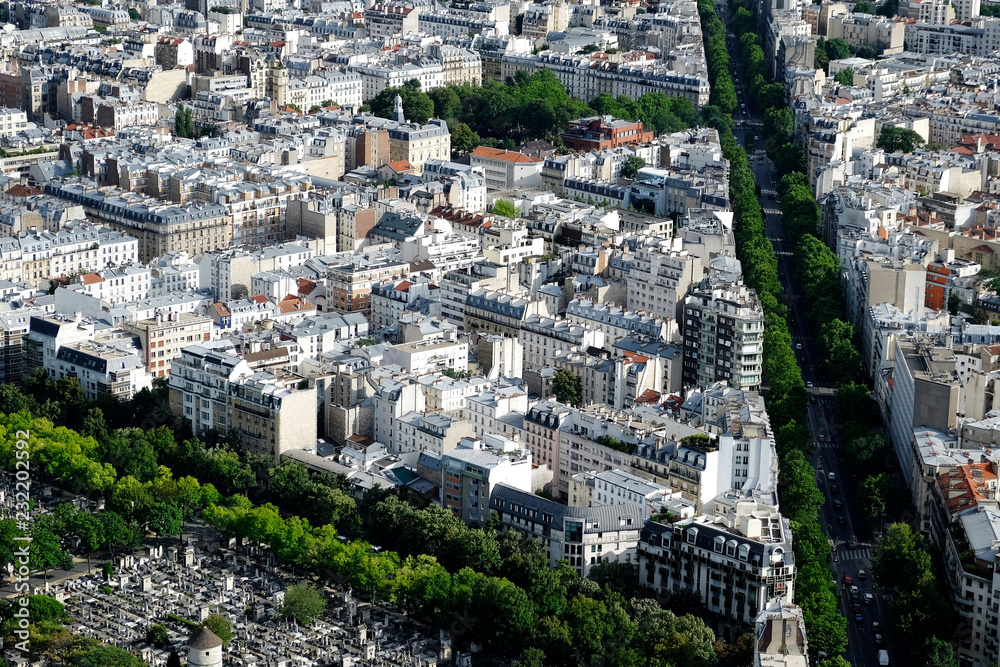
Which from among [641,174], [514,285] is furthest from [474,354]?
[641,174]

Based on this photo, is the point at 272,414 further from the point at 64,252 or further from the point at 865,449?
the point at 64,252

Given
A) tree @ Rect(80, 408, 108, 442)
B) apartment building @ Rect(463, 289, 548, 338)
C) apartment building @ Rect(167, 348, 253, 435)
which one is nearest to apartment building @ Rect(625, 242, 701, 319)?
apartment building @ Rect(463, 289, 548, 338)

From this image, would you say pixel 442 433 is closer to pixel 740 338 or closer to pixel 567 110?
pixel 740 338

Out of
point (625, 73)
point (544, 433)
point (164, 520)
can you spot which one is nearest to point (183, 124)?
point (625, 73)

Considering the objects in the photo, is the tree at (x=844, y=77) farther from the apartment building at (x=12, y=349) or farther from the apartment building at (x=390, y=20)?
the apartment building at (x=12, y=349)

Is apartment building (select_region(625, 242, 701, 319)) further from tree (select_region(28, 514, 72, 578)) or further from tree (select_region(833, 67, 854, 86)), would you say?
tree (select_region(833, 67, 854, 86))
